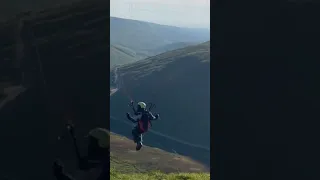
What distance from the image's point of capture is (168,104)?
16.8 meters

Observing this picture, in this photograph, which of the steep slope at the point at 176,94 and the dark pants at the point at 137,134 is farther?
the steep slope at the point at 176,94

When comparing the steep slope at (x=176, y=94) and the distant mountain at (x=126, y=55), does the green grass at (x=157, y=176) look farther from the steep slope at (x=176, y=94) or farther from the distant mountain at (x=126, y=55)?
the distant mountain at (x=126, y=55)

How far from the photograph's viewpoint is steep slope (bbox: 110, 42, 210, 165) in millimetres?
14508

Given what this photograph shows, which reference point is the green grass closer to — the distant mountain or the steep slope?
the steep slope

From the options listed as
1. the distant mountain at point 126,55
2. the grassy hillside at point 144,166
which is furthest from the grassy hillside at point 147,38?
the grassy hillside at point 144,166

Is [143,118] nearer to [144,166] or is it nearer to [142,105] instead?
[142,105]

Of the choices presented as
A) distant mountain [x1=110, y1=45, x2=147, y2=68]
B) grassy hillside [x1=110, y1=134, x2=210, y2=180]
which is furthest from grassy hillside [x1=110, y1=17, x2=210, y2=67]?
grassy hillside [x1=110, y1=134, x2=210, y2=180]

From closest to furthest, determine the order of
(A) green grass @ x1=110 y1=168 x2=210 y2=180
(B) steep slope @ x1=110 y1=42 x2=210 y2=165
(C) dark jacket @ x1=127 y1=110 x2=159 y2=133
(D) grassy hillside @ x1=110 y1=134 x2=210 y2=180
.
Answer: (C) dark jacket @ x1=127 y1=110 x2=159 y2=133 → (A) green grass @ x1=110 y1=168 x2=210 y2=180 → (D) grassy hillside @ x1=110 y1=134 x2=210 y2=180 → (B) steep slope @ x1=110 y1=42 x2=210 y2=165
